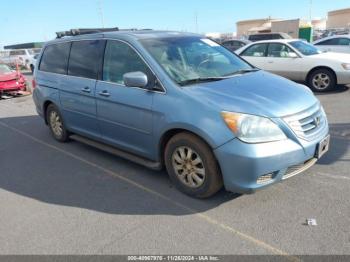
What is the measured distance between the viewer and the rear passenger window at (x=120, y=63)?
4.16 metres

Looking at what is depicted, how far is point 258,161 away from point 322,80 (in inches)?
287

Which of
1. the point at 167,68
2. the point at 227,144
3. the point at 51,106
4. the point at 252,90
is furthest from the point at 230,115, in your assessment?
the point at 51,106

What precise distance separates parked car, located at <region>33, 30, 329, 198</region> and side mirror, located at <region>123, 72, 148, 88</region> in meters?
0.01

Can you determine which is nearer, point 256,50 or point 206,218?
point 206,218

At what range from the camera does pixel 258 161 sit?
10.4ft

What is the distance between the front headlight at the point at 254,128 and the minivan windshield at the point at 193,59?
870 millimetres

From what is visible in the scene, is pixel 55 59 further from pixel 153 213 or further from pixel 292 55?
pixel 292 55

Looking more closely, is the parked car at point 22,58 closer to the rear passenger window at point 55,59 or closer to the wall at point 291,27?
the wall at point 291,27

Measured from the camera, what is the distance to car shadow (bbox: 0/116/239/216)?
3760mm

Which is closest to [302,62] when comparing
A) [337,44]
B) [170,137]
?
[337,44]

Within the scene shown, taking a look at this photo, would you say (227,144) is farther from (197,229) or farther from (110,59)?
(110,59)

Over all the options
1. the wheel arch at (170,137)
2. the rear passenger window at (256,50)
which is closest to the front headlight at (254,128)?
the wheel arch at (170,137)

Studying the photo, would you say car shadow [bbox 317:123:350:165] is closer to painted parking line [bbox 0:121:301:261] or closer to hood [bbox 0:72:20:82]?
painted parking line [bbox 0:121:301:261]

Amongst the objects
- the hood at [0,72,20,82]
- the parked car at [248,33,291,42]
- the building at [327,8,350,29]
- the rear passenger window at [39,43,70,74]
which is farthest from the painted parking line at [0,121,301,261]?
the building at [327,8,350,29]
